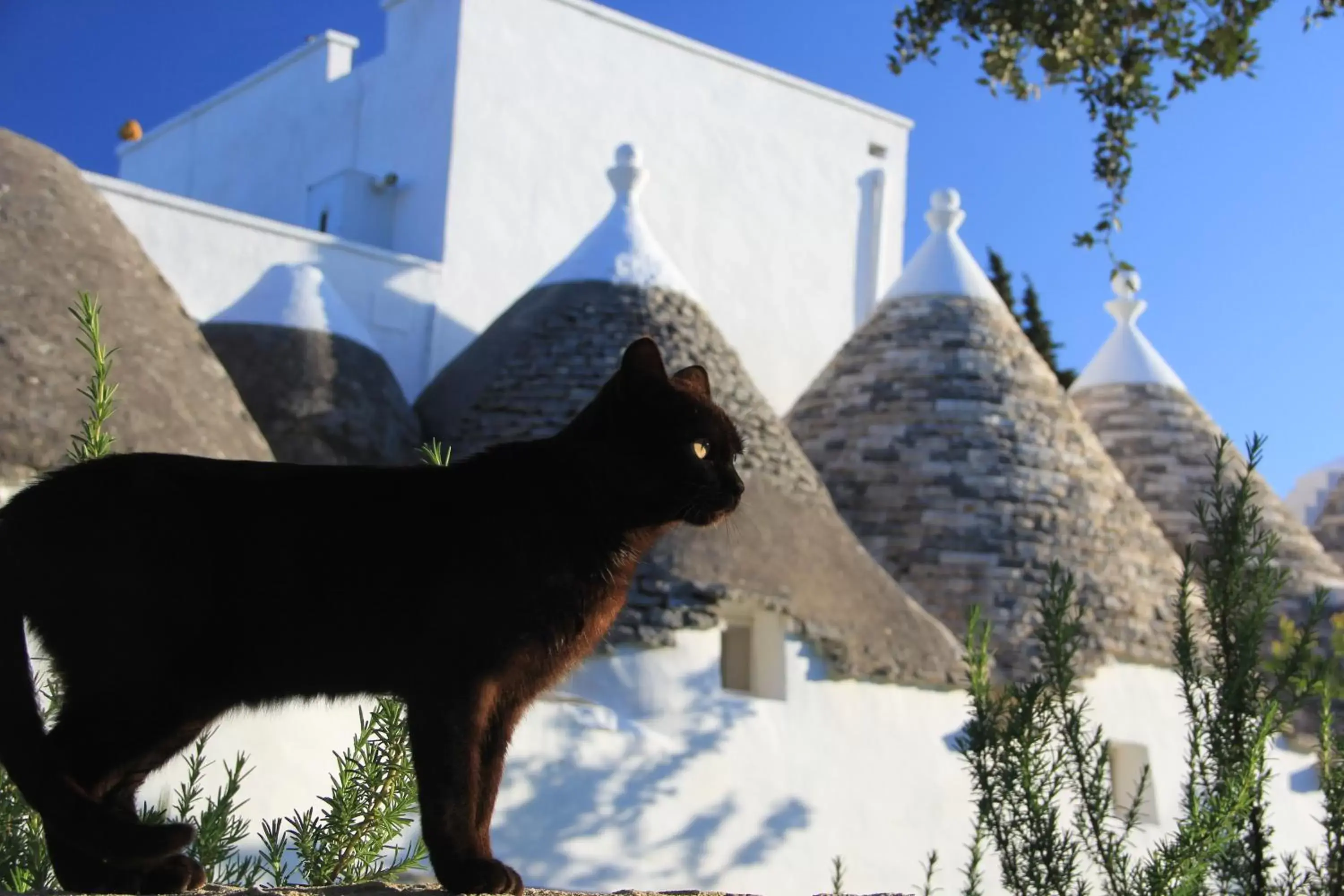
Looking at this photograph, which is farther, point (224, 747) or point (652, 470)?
point (224, 747)

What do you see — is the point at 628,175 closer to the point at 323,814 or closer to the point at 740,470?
the point at 740,470

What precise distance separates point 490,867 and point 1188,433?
15.3 meters

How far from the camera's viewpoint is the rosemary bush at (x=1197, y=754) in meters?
3.33

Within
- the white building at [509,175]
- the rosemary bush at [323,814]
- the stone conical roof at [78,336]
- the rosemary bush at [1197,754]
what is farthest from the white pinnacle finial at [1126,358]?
the rosemary bush at [323,814]

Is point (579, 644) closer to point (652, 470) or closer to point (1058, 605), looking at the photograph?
Answer: point (652, 470)

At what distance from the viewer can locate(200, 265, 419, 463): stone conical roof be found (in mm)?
11805

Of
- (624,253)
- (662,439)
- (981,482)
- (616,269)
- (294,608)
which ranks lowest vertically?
(294,608)

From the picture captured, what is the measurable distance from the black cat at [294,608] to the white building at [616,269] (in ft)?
17.3

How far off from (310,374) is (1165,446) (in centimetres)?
914

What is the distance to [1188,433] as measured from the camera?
16219 mm

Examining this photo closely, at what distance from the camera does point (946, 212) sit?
15.5 meters

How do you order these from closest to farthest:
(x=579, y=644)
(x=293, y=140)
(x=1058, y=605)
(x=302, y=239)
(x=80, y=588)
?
(x=80, y=588) < (x=579, y=644) < (x=1058, y=605) < (x=302, y=239) < (x=293, y=140)

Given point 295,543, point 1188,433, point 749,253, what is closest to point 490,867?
point 295,543

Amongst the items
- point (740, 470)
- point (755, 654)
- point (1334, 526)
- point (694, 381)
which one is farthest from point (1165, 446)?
point (694, 381)
